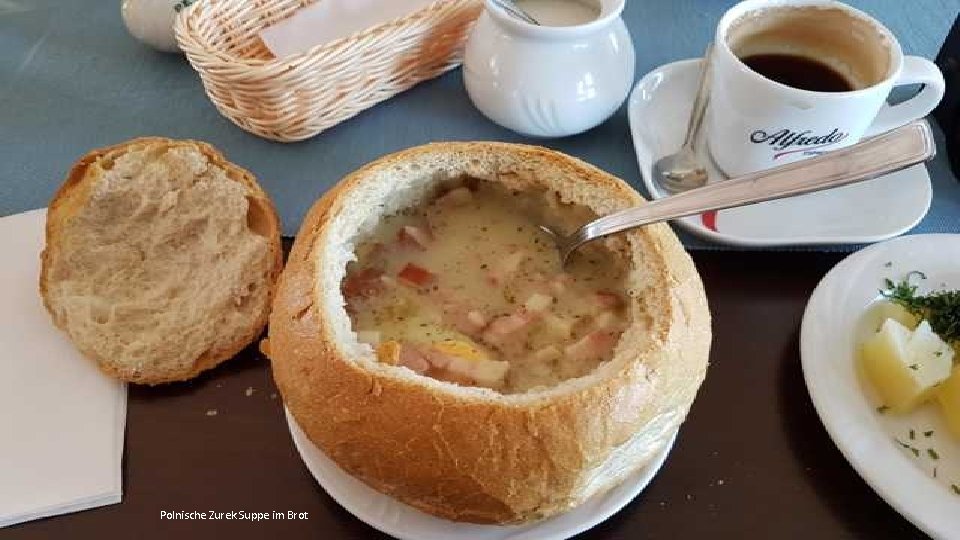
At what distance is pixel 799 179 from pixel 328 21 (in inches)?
35.8

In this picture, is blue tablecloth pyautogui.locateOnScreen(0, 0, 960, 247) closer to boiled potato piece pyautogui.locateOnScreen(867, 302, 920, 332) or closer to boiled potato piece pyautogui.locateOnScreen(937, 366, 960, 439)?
boiled potato piece pyautogui.locateOnScreen(867, 302, 920, 332)

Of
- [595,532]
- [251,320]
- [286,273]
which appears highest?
[286,273]

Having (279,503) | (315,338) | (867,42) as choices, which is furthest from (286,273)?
(867,42)

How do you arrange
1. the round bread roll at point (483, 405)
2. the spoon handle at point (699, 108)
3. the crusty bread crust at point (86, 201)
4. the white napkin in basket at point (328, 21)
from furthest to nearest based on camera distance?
1. the white napkin in basket at point (328, 21)
2. the spoon handle at point (699, 108)
3. the crusty bread crust at point (86, 201)
4. the round bread roll at point (483, 405)

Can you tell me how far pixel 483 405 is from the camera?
0.88 meters

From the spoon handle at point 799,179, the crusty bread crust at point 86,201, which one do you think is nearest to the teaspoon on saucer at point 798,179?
the spoon handle at point 799,179

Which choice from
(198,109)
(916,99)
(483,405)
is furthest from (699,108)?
(198,109)

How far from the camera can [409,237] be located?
1165 mm

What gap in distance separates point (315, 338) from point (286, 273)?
13cm

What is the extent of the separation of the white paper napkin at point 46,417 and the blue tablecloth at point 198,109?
0.80 ft

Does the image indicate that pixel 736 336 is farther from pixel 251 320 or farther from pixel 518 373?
pixel 251 320

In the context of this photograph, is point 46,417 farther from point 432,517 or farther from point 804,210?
point 804,210

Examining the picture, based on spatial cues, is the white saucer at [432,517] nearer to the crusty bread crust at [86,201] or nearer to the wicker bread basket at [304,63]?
the crusty bread crust at [86,201]

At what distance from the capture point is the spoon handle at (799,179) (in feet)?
3.30
